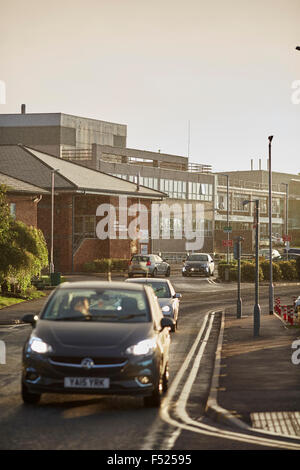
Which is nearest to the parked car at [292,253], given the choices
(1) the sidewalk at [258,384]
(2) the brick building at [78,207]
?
(2) the brick building at [78,207]

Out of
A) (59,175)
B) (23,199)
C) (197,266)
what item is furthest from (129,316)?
(59,175)

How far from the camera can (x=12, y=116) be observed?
123500 mm

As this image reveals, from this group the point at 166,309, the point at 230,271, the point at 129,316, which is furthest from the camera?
the point at 230,271

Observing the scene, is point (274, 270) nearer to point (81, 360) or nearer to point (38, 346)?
point (38, 346)

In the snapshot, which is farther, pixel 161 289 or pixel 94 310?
pixel 161 289

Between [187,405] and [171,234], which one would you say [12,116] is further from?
[187,405]

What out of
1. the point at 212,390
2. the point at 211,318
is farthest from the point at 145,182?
the point at 212,390

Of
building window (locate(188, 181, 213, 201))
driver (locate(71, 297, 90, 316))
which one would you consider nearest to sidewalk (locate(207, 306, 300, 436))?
driver (locate(71, 297, 90, 316))

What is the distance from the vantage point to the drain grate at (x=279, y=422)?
34.1ft

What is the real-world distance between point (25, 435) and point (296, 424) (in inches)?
135

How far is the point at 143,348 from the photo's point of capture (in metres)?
11.5

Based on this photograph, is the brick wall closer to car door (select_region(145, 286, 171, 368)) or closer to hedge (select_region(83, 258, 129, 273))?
hedge (select_region(83, 258, 129, 273))
